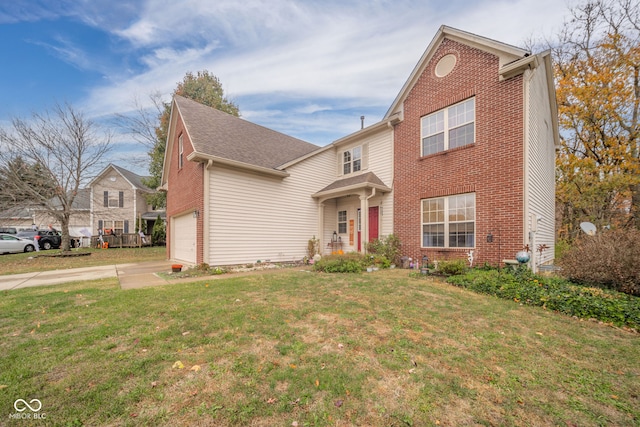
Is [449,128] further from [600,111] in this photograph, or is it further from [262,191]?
[600,111]

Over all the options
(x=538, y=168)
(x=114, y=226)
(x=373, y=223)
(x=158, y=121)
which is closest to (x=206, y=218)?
(x=373, y=223)

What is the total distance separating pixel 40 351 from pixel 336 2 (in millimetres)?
11786

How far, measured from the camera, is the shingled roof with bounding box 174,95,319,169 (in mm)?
10220

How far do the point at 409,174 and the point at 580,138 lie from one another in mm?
13566

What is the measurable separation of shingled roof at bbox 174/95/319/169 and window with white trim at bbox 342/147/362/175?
259cm

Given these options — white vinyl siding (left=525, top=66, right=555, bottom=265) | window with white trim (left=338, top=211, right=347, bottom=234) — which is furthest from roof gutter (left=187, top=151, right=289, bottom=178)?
white vinyl siding (left=525, top=66, right=555, bottom=265)

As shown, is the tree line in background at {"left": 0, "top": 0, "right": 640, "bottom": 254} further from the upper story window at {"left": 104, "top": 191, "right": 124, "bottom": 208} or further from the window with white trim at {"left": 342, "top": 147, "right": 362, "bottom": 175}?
the window with white trim at {"left": 342, "top": 147, "right": 362, "bottom": 175}

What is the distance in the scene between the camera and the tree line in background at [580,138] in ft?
45.9

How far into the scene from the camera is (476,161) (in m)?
→ 8.44

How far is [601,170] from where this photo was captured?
48.6 ft

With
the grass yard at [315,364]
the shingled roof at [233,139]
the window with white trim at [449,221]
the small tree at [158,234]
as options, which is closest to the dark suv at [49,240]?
the small tree at [158,234]

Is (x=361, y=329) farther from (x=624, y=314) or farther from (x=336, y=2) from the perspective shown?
(x=336, y=2)

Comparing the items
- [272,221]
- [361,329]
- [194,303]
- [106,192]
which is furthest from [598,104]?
[106,192]

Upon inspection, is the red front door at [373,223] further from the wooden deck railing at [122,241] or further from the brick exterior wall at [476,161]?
the wooden deck railing at [122,241]
